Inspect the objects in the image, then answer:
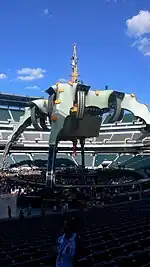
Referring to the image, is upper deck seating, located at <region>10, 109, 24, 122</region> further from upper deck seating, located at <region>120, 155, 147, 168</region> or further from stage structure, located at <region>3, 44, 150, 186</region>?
stage structure, located at <region>3, 44, 150, 186</region>

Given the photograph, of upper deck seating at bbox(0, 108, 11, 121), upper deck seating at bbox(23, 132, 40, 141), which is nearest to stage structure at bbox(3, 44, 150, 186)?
upper deck seating at bbox(23, 132, 40, 141)

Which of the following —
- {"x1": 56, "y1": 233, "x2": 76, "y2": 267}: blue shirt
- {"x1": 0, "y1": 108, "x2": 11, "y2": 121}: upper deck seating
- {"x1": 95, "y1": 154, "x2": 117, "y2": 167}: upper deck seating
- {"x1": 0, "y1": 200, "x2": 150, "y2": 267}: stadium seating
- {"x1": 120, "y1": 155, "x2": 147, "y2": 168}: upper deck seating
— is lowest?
{"x1": 0, "y1": 200, "x2": 150, "y2": 267}: stadium seating

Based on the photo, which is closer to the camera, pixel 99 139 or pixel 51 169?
pixel 51 169

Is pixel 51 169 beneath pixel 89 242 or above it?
above

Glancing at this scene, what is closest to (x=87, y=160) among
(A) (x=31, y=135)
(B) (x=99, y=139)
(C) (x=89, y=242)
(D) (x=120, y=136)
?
(B) (x=99, y=139)

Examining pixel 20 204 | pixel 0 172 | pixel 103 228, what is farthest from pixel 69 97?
pixel 103 228

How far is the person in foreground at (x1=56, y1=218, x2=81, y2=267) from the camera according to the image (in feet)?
17.5

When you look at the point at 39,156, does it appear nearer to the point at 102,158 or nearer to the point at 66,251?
the point at 102,158

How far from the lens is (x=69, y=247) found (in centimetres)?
531

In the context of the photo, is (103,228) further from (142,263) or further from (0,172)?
(0,172)

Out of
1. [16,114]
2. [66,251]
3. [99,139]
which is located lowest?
[66,251]

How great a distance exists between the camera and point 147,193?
23.9 metres

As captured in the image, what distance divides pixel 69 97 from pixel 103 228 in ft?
65.3

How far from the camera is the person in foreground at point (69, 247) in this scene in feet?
17.5
